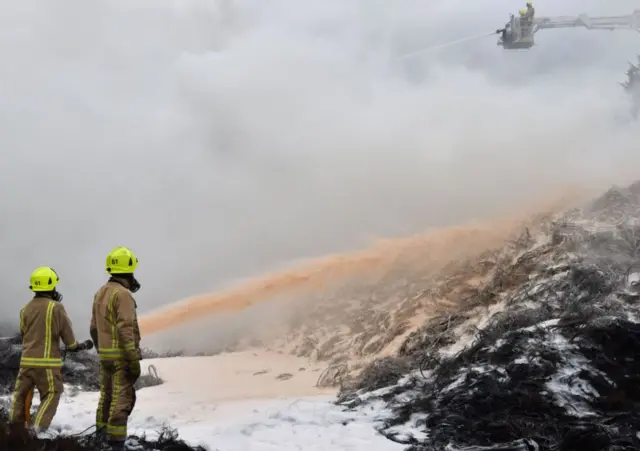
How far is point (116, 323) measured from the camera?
18.1 feet

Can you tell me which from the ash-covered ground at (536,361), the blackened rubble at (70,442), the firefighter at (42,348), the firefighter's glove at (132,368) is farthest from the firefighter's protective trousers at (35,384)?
the ash-covered ground at (536,361)

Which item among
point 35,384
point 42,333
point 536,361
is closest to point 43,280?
point 42,333

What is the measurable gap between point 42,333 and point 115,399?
144 centimetres

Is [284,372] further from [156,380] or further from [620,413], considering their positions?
[620,413]

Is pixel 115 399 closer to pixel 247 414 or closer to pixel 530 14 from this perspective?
pixel 247 414

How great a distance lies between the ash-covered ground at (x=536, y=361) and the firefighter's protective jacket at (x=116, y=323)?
2798 mm

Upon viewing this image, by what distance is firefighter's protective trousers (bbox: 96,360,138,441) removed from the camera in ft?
17.6

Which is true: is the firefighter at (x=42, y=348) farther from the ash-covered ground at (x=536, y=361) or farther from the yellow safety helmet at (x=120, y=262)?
the ash-covered ground at (x=536, y=361)

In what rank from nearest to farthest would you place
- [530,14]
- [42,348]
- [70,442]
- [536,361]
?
[70,442], [42,348], [536,361], [530,14]

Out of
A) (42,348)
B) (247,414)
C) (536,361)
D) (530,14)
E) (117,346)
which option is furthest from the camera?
(530,14)

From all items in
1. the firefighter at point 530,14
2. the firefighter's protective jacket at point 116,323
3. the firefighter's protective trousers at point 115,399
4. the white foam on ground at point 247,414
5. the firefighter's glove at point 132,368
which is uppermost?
the firefighter at point 530,14

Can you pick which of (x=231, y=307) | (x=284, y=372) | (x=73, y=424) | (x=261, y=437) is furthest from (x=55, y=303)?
(x=231, y=307)

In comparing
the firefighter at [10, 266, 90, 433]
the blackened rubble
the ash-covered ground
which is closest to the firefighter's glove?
the blackened rubble

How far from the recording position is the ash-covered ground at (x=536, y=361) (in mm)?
5875
